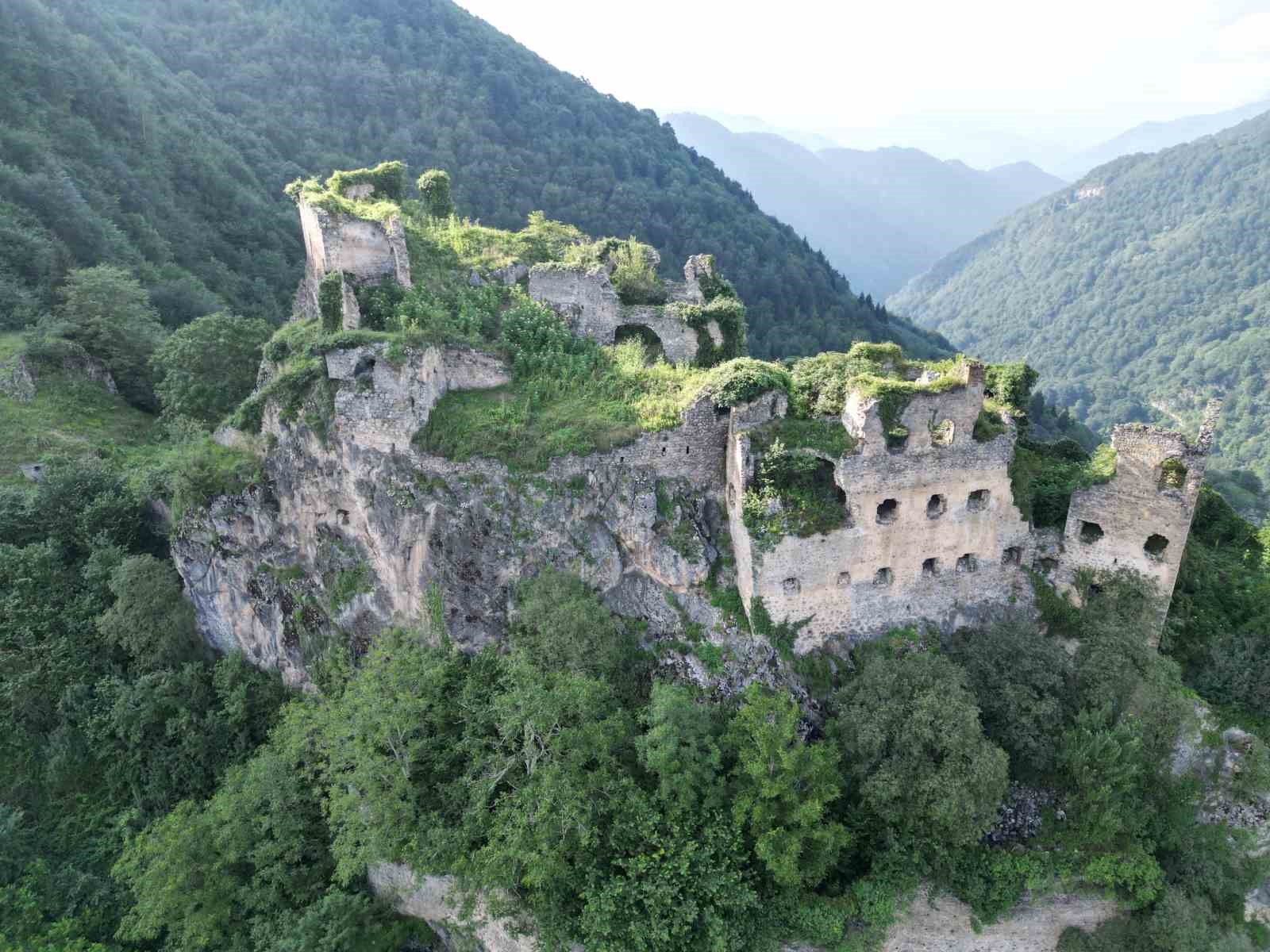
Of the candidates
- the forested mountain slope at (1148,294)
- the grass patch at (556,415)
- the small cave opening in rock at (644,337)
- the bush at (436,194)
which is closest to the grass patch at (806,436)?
the grass patch at (556,415)

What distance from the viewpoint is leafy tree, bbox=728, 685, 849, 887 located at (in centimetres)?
1773

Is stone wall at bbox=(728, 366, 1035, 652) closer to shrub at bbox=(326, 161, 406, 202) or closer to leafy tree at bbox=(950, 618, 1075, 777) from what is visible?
leafy tree at bbox=(950, 618, 1075, 777)

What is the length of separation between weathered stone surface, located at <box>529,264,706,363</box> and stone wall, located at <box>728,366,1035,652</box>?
7.30m

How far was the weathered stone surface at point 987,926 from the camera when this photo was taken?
18.9 meters

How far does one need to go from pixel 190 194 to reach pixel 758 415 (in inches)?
2319

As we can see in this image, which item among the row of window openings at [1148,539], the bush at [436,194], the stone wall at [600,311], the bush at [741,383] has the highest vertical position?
the bush at [436,194]

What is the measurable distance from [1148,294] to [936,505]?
117870 millimetres

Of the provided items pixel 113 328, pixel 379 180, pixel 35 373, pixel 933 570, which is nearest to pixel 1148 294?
pixel 933 570

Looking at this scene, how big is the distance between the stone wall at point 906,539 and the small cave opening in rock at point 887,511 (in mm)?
29

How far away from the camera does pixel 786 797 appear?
18.0 metres

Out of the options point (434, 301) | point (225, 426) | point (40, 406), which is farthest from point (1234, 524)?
point (40, 406)

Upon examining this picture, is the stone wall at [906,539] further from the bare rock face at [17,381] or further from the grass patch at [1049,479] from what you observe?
the bare rock face at [17,381]

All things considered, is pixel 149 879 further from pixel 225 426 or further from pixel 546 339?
pixel 546 339

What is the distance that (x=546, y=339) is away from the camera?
25516 millimetres
